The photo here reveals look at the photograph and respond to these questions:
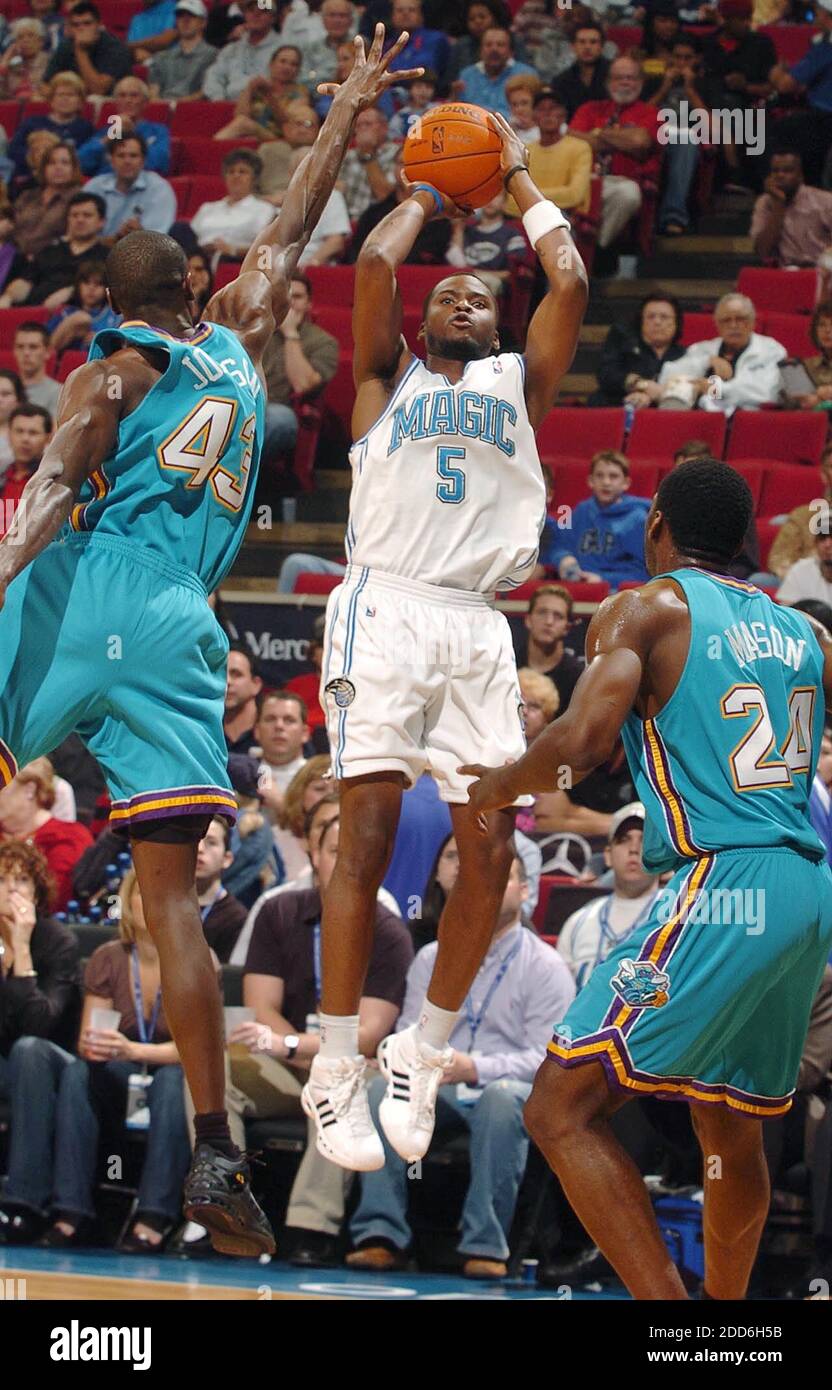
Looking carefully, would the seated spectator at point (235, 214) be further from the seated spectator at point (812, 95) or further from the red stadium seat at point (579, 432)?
the seated spectator at point (812, 95)

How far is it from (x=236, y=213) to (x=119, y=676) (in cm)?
887

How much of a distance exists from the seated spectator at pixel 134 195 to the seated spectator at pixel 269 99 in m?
0.83

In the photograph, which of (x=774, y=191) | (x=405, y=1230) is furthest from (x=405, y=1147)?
(x=774, y=191)

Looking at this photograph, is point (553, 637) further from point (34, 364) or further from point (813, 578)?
point (34, 364)

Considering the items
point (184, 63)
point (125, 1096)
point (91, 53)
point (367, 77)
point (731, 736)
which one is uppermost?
point (91, 53)

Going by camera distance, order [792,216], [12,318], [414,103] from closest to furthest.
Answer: [792,216] → [12,318] → [414,103]

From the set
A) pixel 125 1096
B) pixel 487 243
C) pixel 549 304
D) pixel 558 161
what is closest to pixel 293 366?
pixel 487 243

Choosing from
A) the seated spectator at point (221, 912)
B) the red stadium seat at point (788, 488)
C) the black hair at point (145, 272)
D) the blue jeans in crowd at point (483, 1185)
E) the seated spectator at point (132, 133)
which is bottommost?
the blue jeans in crowd at point (483, 1185)

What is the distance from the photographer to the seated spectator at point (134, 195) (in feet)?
43.8

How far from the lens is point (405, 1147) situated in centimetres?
525

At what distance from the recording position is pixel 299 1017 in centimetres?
769

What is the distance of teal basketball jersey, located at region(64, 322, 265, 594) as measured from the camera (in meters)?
4.71

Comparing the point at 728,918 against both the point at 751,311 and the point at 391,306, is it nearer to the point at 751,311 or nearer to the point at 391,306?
the point at 391,306

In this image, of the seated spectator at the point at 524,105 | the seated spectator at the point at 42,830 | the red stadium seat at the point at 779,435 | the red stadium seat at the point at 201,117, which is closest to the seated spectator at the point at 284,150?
the red stadium seat at the point at 201,117
